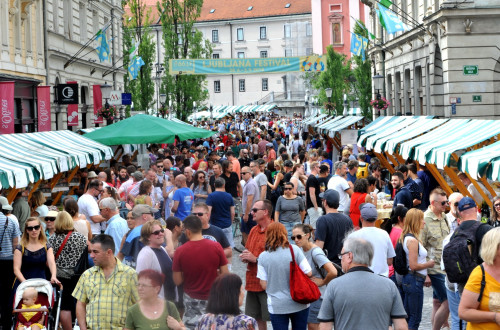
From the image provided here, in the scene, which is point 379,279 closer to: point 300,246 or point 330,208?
point 300,246

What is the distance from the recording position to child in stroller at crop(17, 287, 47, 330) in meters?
9.28

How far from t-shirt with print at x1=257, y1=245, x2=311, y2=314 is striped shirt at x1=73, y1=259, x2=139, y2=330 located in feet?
4.86

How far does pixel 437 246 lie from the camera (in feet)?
33.6

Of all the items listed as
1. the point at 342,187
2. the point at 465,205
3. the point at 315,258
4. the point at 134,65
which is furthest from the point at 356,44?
the point at 465,205

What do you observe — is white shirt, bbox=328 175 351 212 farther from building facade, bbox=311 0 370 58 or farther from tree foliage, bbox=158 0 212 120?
building facade, bbox=311 0 370 58

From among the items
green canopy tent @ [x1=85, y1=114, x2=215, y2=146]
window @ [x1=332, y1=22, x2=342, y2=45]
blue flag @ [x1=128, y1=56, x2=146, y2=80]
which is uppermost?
window @ [x1=332, y1=22, x2=342, y2=45]

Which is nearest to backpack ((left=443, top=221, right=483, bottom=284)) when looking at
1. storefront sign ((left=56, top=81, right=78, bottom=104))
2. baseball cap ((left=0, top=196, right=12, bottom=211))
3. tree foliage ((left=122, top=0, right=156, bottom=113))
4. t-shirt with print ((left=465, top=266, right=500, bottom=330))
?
t-shirt with print ((left=465, top=266, right=500, bottom=330))

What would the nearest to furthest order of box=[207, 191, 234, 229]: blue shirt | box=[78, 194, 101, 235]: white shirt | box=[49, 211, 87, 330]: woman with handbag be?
1. box=[49, 211, 87, 330]: woman with handbag
2. box=[78, 194, 101, 235]: white shirt
3. box=[207, 191, 234, 229]: blue shirt

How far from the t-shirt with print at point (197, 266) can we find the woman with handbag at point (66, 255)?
1959 mm

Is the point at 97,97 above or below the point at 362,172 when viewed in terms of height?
above

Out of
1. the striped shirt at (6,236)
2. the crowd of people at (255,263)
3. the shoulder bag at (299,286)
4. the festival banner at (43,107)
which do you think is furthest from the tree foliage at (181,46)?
the shoulder bag at (299,286)

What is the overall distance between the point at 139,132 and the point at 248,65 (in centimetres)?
2178

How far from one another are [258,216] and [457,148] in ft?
21.5

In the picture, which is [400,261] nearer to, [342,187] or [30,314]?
[30,314]
